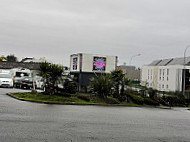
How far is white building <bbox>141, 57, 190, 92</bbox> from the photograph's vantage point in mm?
72375

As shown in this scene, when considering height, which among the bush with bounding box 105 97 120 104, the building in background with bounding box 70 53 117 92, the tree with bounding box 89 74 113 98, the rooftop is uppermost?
the rooftop

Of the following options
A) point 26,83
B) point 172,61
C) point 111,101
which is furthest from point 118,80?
point 172,61

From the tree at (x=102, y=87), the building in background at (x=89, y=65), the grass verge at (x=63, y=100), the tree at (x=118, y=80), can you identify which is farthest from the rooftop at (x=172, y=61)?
the grass verge at (x=63, y=100)

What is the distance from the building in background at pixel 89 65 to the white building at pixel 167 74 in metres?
A: 30.5

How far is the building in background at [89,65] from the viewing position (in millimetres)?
39344

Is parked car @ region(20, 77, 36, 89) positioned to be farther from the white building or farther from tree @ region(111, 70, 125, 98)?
the white building

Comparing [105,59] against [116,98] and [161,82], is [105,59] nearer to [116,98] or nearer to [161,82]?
[116,98]

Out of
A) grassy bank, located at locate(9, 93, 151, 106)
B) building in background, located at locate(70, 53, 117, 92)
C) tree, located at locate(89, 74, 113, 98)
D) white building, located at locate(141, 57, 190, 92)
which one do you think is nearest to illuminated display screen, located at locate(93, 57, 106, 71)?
building in background, located at locate(70, 53, 117, 92)

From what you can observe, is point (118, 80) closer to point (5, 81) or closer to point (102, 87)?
point (102, 87)

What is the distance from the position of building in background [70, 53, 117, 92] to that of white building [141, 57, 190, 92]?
30.5 meters

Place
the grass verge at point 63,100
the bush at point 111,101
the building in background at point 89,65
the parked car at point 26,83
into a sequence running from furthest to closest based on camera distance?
the building in background at point 89,65 → the parked car at point 26,83 → the bush at point 111,101 → the grass verge at point 63,100

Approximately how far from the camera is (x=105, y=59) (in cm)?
4053

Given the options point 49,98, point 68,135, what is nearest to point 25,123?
point 68,135

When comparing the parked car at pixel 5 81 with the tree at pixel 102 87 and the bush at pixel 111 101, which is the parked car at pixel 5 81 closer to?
the tree at pixel 102 87
